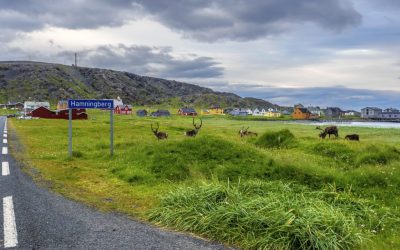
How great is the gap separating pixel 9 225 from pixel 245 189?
6.61 metres

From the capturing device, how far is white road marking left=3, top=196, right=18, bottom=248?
26.9ft

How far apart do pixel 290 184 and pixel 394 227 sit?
4345 mm

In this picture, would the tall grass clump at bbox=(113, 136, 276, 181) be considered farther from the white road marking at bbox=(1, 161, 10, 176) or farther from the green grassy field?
the white road marking at bbox=(1, 161, 10, 176)

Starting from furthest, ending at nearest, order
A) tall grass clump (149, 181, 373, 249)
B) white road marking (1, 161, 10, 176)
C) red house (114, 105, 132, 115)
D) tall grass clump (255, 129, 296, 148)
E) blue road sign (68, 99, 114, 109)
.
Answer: red house (114, 105, 132, 115) → tall grass clump (255, 129, 296, 148) → blue road sign (68, 99, 114, 109) → white road marking (1, 161, 10, 176) → tall grass clump (149, 181, 373, 249)

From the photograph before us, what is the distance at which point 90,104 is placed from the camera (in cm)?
2197

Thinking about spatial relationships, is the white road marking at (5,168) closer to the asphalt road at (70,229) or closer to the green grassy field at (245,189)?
the green grassy field at (245,189)

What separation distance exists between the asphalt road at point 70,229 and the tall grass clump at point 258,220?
654mm

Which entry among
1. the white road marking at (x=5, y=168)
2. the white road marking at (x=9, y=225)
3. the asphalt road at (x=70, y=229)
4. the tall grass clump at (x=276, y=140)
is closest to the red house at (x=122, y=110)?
the tall grass clump at (x=276, y=140)

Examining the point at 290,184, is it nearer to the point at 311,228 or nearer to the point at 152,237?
the point at 311,228

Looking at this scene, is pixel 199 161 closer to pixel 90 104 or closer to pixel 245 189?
pixel 245 189

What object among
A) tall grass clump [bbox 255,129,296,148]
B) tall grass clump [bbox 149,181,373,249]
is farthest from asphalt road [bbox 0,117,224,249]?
tall grass clump [bbox 255,129,296,148]

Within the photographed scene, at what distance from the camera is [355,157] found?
21156 mm

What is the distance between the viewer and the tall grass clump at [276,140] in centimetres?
2795

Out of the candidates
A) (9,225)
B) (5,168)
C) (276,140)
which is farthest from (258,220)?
(276,140)
